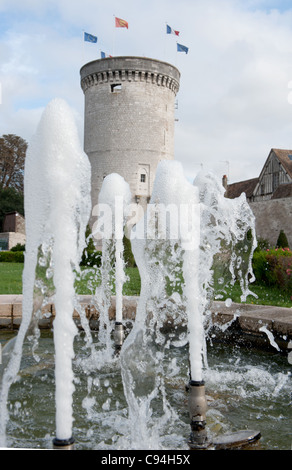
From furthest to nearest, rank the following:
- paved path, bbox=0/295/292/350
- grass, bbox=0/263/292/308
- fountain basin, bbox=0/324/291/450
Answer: grass, bbox=0/263/292/308, paved path, bbox=0/295/292/350, fountain basin, bbox=0/324/291/450

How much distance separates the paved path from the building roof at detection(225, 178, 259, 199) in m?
24.3

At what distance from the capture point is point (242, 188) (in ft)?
101

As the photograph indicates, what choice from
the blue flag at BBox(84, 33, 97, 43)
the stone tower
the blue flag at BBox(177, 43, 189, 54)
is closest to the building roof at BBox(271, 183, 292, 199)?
the stone tower

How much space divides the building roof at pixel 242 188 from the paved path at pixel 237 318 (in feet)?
79.8

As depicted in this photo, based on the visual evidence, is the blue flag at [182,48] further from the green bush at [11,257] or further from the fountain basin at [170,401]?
the fountain basin at [170,401]

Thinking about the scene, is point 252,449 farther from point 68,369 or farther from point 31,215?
point 31,215

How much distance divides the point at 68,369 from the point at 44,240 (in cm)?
66

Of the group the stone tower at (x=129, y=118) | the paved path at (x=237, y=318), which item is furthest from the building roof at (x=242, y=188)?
the paved path at (x=237, y=318)

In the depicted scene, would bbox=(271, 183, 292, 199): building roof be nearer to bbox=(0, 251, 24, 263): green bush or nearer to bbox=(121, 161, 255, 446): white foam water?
bbox=(0, 251, 24, 263): green bush

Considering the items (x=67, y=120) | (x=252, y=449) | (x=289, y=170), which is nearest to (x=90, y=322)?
(x=252, y=449)

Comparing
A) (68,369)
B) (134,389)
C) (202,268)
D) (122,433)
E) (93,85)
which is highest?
(93,85)

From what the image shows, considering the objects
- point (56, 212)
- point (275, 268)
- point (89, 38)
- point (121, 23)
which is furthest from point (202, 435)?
point (89, 38)

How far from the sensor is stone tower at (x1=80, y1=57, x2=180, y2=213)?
27.1m

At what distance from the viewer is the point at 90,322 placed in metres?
A: 5.50
